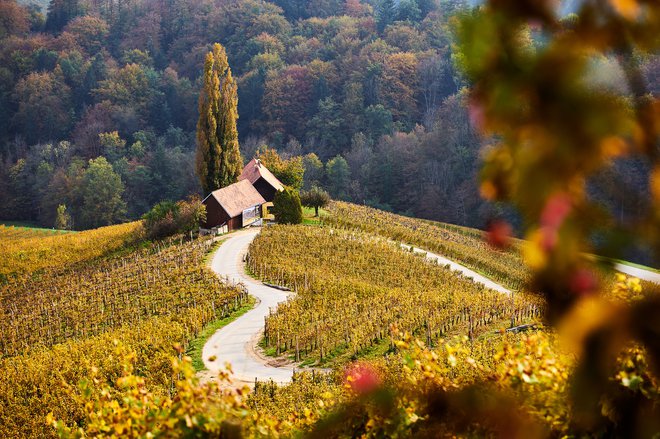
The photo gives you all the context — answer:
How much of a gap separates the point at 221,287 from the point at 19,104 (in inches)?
2455

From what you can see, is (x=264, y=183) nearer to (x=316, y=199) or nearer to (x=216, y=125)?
(x=316, y=199)

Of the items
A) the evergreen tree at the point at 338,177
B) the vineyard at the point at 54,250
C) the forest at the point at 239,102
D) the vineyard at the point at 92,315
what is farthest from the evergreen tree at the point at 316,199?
the evergreen tree at the point at 338,177

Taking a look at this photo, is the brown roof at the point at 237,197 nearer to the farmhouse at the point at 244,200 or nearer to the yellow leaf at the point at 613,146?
the farmhouse at the point at 244,200

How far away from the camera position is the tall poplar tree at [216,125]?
31125 millimetres

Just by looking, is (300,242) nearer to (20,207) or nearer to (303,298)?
(303,298)

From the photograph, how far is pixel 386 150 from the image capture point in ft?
188

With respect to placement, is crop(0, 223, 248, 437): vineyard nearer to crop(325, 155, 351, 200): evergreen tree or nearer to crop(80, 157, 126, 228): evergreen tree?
crop(80, 157, 126, 228): evergreen tree

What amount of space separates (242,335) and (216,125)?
57.4 feet

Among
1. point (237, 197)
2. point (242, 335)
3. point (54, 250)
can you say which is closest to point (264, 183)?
point (237, 197)

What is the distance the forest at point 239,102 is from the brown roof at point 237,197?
69.0 feet

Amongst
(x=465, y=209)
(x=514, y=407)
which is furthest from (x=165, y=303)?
(x=465, y=209)

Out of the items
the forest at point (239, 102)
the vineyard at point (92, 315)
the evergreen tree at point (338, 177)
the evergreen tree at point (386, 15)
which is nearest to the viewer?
the vineyard at point (92, 315)

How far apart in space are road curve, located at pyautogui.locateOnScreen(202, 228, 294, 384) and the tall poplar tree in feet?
25.0

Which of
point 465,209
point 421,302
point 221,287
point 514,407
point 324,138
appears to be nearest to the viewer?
point 514,407
